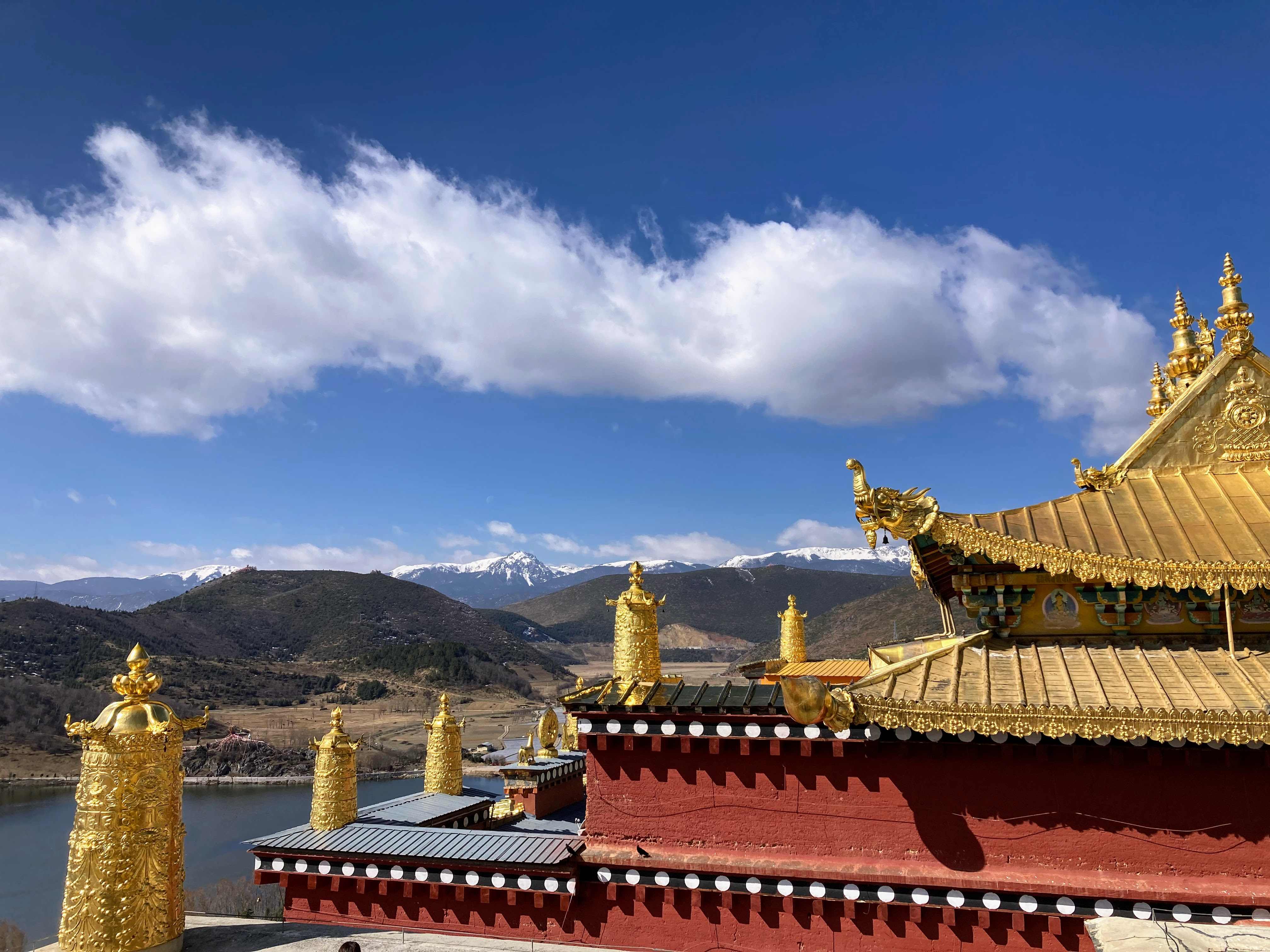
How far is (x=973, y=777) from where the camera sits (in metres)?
7.80

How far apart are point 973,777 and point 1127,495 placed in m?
4.27

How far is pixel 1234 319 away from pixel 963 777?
22.3ft

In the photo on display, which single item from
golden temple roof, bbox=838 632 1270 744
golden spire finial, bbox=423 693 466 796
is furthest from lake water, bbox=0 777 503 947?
golden temple roof, bbox=838 632 1270 744

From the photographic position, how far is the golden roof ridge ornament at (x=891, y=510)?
797 cm

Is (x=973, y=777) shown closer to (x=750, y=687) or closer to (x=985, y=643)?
Result: (x=985, y=643)

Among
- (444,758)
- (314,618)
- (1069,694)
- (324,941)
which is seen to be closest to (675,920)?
(324,941)

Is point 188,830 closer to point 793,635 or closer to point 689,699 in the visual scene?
point 793,635

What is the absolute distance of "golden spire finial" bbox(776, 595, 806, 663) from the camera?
23.8m

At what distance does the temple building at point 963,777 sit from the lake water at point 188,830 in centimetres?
2613

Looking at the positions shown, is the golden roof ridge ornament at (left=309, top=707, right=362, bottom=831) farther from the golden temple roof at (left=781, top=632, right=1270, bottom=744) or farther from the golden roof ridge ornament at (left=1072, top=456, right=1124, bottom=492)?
the golden roof ridge ornament at (left=1072, top=456, right=1124, bottom=492)

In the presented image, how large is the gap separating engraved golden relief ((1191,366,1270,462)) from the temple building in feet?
0.09

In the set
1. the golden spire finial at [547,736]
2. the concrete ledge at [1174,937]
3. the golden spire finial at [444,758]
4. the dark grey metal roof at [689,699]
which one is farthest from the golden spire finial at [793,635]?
the concrete ledge at [1174,937]

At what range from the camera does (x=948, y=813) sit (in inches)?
307

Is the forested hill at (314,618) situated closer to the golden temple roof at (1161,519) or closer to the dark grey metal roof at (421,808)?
the dark grey metal roof at (421,808)
